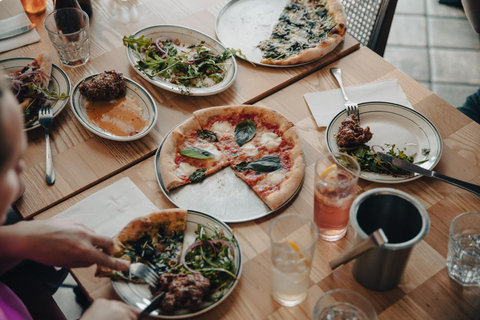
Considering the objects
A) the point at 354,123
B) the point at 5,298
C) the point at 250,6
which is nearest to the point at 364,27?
the point at 250,6

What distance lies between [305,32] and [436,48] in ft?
8.28

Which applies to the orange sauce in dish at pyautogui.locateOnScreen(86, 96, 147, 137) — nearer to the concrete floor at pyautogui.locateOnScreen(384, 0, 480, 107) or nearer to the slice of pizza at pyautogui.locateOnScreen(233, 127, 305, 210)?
the slice of pizza at pyautogui.locateOnScreen(233, 127, 305, 210)

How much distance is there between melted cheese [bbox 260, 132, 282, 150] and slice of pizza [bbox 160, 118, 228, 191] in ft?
0.61

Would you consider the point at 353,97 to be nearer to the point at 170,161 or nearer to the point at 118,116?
the point at 170,161

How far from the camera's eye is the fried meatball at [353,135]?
6.32 ft

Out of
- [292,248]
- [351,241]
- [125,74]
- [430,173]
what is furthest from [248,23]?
[292,248]

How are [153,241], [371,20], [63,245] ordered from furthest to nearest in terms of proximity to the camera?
[371,20], [153,241], [63,245]

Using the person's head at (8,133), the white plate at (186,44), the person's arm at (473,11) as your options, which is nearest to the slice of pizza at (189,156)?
the white plate at (186,44)

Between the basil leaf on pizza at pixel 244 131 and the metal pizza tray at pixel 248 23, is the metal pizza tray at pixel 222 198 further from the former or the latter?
the metal pizza tray at pixel 248 23

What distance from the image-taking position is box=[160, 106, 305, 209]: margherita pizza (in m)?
1.88

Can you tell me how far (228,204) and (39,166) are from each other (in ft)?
2.55

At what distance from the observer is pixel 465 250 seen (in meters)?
1.56

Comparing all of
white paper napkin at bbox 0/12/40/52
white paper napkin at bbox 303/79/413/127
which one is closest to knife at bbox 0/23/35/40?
white paper napkin at bbox 0/12/40/52

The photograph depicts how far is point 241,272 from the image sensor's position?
1.59 meters
